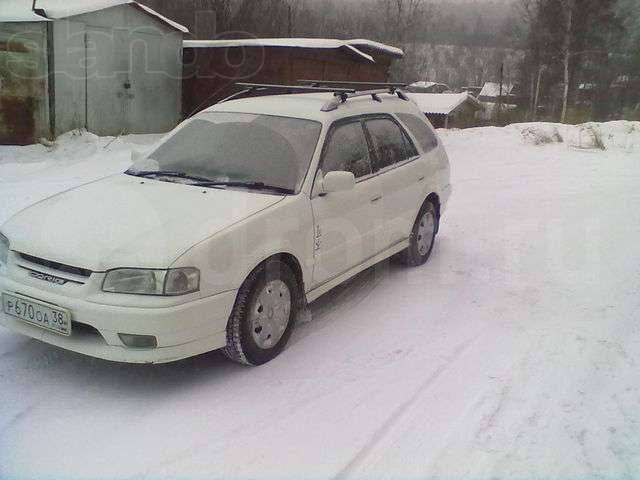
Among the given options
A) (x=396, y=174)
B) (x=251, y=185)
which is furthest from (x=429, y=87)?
(x=251, y=185)

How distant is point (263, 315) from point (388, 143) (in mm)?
2224

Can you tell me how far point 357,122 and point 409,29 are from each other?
36492 mm

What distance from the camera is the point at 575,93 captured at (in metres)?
37.9

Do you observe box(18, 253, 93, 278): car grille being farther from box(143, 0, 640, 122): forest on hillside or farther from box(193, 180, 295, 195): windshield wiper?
box(143, 0, 640, 122): forest on hillside

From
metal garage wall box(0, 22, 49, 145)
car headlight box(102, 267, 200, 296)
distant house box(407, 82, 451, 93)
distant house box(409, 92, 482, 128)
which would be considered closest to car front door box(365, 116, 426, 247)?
car headlight box(102, 267, 200, 296)

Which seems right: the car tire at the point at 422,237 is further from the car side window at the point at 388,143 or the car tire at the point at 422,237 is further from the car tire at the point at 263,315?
the car tire at the point at 263,315

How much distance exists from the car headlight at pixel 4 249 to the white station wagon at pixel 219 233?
0.01 m

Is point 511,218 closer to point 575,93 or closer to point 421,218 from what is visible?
point 421,218

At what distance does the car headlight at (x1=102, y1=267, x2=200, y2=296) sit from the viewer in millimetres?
3283

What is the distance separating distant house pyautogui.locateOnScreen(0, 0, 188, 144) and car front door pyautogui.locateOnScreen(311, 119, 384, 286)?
8.99m

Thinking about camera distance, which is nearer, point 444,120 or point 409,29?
point 409,29

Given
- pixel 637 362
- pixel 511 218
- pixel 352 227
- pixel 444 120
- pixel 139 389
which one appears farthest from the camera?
pixel 444 120

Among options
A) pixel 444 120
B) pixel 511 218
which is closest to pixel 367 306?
pixel 511 218

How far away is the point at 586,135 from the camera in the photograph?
48.9ft
